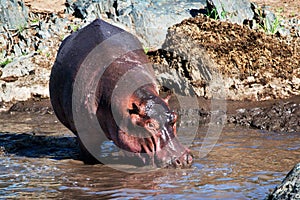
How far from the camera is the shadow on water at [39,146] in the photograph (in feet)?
27.1

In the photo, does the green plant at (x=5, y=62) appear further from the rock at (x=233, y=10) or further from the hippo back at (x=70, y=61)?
the hippo back at (x=70, y=61)

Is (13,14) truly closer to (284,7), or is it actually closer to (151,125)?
(284,7)

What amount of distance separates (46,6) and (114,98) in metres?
8.73

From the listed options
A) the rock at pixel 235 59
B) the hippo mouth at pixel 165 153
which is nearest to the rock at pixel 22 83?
the rock at pixel 235 59

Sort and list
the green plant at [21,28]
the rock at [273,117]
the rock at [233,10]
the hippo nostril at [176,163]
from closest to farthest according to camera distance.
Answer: the hippo nostril at [176,163] < the rock at [273,117] < the rock at [233,10] < the green plant at [21,28]

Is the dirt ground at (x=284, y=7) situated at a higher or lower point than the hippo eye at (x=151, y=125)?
higher

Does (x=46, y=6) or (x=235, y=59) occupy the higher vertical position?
(x=46, y=6)

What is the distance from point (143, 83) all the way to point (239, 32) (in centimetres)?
489

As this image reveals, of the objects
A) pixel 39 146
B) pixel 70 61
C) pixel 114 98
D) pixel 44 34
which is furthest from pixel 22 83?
pixel 114 98

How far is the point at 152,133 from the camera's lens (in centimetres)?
631

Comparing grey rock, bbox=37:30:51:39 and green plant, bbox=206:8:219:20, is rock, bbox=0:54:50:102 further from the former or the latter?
green plant, bbox=206:8:219:20

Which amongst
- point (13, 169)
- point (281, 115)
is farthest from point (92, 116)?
point (281, 115)

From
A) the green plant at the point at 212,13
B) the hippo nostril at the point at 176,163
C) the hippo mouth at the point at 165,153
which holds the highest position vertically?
the green plant at the point at 212,13

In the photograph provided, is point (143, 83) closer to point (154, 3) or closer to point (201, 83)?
point (201, 83)
